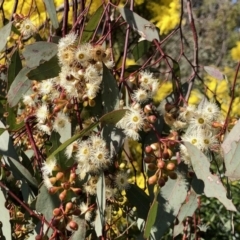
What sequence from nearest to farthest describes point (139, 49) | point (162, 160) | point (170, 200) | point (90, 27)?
point (162, 160) < point (170, 200) < point (90, 27) < point (139, 49)

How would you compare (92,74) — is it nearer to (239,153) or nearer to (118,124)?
(118,124)

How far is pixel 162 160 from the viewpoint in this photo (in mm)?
817

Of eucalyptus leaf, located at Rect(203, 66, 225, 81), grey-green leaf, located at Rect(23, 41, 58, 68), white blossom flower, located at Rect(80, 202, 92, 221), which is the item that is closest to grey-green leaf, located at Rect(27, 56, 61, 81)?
grey-green leaf, located at Rect(23, 41, 58, 68)

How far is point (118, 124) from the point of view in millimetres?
876

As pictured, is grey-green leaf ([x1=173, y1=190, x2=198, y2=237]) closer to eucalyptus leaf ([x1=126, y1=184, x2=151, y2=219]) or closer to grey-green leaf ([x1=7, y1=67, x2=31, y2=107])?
eucalyptus leaf ([x1=126, y1=184, x2=151, y2=219])

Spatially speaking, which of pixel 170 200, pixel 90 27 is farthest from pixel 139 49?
pixel 170 200

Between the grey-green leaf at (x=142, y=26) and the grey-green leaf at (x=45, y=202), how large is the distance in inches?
11.7

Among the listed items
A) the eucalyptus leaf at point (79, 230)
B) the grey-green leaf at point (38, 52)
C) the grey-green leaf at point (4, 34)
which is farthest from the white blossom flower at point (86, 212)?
the grey-green leaf at point (4, 34)

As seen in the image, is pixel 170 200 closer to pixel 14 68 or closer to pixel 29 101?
pixel 29 101

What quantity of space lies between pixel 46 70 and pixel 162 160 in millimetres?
247

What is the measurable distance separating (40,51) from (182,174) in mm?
297

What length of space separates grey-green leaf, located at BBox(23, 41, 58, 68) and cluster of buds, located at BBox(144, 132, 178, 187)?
0.77ft

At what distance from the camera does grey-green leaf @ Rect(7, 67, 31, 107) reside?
1000mm

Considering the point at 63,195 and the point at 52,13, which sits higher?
the point at 52,13
